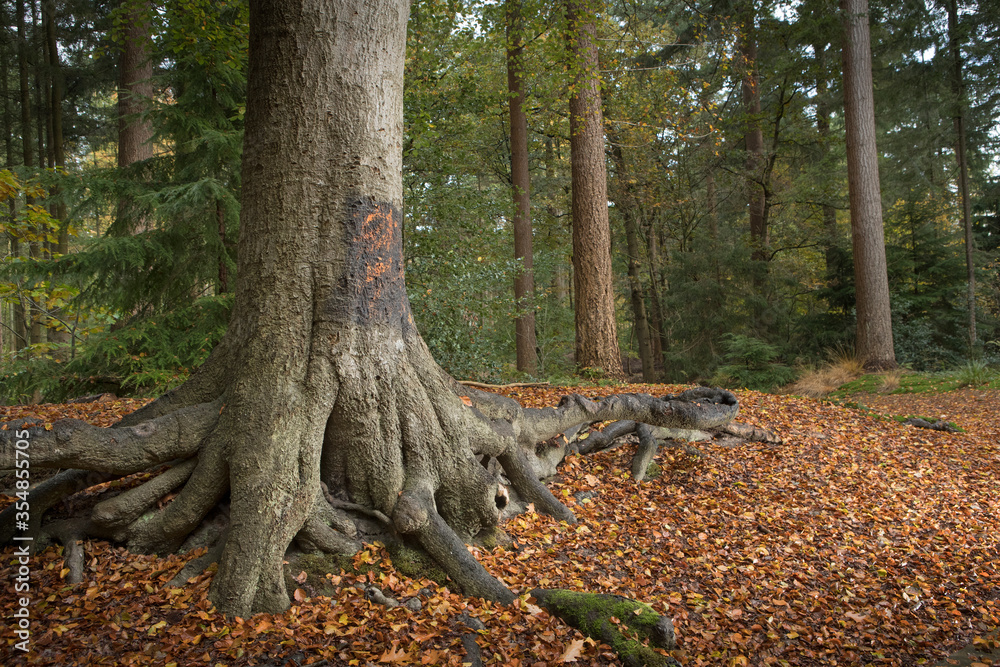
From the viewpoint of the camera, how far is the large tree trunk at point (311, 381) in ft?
10.6

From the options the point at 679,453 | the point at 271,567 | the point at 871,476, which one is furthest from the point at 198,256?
the point at 871,476

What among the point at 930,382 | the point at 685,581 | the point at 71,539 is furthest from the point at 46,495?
the point at 930,382

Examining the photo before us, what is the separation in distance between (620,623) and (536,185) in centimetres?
1556

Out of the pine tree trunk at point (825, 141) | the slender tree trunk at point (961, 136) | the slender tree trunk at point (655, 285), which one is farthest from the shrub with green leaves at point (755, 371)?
the slender tree trunk at point (961, 136)

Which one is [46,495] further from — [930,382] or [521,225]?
[930,382]

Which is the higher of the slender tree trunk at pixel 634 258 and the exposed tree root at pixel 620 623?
the slender tree trunk at pixel 634 258

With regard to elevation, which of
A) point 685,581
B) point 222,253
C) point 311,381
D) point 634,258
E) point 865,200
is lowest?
point 685,581

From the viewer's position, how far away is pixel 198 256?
323 inches

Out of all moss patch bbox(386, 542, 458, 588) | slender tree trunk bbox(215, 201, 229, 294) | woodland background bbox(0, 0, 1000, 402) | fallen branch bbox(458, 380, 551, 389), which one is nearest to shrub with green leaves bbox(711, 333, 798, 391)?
woodland background bbox(0, 0, 1000, 402)

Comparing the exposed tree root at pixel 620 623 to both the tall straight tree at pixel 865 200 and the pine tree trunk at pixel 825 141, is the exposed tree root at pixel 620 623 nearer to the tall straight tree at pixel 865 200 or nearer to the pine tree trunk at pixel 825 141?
the tall straight tree at pixel 865 200

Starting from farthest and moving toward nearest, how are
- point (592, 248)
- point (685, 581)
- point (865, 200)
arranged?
point (865, 200) < point (592, 248) < point (685, 581)

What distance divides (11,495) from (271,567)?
2.09m

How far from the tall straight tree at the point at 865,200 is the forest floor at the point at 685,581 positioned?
20.9ft

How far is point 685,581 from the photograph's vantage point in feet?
12.5
